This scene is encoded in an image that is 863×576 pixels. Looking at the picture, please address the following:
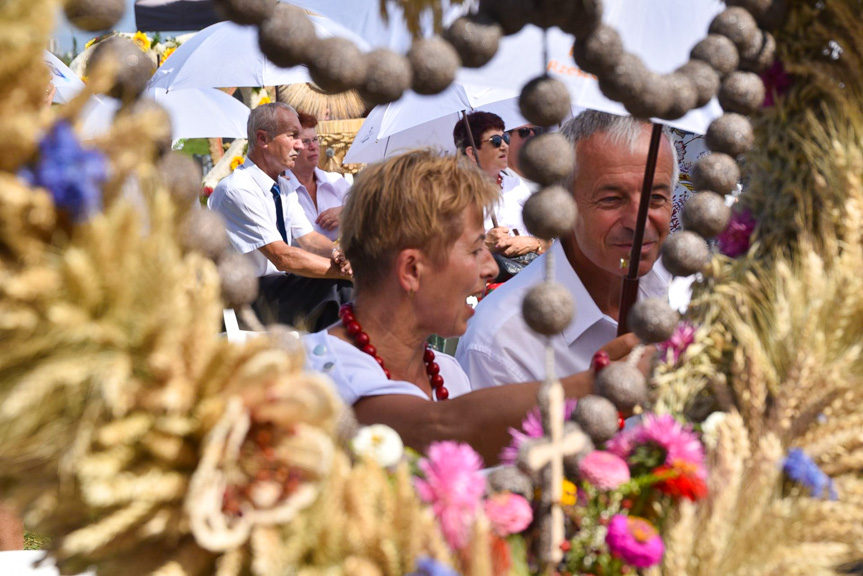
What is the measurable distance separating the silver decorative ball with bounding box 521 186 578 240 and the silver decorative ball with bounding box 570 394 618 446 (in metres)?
0.21

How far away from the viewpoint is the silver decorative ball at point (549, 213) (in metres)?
1.07

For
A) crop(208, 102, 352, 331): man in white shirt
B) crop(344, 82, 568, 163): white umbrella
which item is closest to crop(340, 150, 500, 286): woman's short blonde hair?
crop(208, 102, 352, 331): man in white shirt

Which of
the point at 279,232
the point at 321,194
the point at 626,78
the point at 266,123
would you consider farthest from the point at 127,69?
the point at 321,194

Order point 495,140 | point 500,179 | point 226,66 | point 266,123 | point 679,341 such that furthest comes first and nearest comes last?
point 226,66, point 500,179, point 495,140, point 266,123, point 679,341

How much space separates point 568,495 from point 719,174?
0.51 metres

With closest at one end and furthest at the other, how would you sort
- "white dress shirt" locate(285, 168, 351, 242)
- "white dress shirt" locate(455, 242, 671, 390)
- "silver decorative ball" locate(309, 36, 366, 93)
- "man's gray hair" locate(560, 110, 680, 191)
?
"silver decorative ball" locate(309, 36, 366, 93) < "white dress shirt" locate(455, 242, 671, 390) < "man's gray hair" locate(560, 110, 680, 191) < "white dress shirt" locate(285, 168, 351, 242)

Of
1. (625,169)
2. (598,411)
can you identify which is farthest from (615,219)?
(598,411)

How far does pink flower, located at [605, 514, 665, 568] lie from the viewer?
0.95 metres

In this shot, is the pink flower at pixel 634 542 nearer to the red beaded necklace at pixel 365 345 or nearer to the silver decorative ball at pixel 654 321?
the silver decorative ball at pixel 654 321

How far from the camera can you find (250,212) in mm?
4156

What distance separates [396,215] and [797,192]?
84 centimetres

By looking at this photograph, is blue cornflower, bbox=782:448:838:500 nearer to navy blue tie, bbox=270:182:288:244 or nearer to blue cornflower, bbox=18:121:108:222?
blue cornflower, bbox=18:121:108:222

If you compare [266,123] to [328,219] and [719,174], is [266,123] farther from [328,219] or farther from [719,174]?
[719,174]

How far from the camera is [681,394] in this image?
3.89 ft
